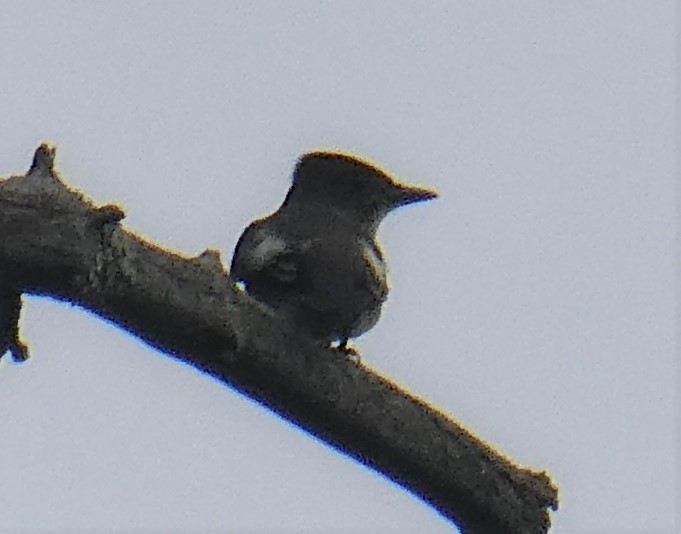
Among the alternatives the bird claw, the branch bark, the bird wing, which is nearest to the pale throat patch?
the bird wing

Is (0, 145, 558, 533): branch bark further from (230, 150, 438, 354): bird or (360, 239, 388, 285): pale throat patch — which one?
(360, 239, 388, 285): pale throat patch

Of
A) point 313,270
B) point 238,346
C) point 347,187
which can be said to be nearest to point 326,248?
point 313,270

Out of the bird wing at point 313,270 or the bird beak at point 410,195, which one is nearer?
the bird wing at point 313,270

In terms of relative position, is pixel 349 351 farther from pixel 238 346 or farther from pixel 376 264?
pixel 238 346

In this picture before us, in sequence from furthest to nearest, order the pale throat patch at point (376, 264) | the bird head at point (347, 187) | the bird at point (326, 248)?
1. the bird head at point (347, 187)
2. the pale throat patch at point (376, 264)
3. the bird at point (326, 248)

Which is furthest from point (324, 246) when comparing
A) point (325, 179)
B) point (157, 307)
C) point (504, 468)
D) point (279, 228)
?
point (157, 307)

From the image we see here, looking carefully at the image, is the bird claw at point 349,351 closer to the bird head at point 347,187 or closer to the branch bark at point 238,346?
the branch bark at point 238,346

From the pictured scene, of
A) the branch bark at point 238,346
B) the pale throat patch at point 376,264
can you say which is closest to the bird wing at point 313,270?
the pale throat patch at point 376,264

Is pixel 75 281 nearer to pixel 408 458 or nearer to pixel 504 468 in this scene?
pixel 408 458
